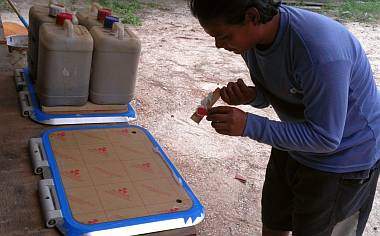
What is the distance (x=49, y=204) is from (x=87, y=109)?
0.57m

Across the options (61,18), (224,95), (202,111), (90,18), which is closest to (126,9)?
(90,18)

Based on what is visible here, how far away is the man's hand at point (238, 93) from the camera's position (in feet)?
4.26

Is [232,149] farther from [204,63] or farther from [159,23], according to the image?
[159,23]

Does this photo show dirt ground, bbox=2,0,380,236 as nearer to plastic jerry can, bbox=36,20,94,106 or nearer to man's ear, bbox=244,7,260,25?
plastic jerry can, bbox=36,20,94,106

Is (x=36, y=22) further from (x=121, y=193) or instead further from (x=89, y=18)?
(x=121, y=193)

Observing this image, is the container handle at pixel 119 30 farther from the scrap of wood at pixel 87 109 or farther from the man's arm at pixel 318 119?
the man's arm at pixel 318 119

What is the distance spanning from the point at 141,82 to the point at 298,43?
9.76 ft

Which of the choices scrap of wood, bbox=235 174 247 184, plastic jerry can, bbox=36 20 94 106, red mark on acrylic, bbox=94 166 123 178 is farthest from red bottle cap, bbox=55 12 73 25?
scrap of wood, bbox=235 174 247 184

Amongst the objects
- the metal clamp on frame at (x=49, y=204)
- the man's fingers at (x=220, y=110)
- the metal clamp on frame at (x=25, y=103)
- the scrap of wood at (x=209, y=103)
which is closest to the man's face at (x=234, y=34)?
Result: the man's fingers at (x=220, y=110)

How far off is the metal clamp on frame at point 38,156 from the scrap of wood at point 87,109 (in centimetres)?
20

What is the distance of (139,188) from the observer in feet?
3.64

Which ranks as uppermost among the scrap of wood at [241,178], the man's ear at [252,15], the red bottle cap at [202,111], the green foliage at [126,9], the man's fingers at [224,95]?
the man's ear at [252,15]

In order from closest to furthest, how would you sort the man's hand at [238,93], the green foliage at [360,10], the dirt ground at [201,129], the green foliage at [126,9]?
the man's hand at [238,93], the dirt ground at [201,129], the green foliage at [126,9], the green foliage at [360,10]

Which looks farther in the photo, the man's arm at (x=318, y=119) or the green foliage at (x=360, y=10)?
the green foliage at (x=360, y=10)
